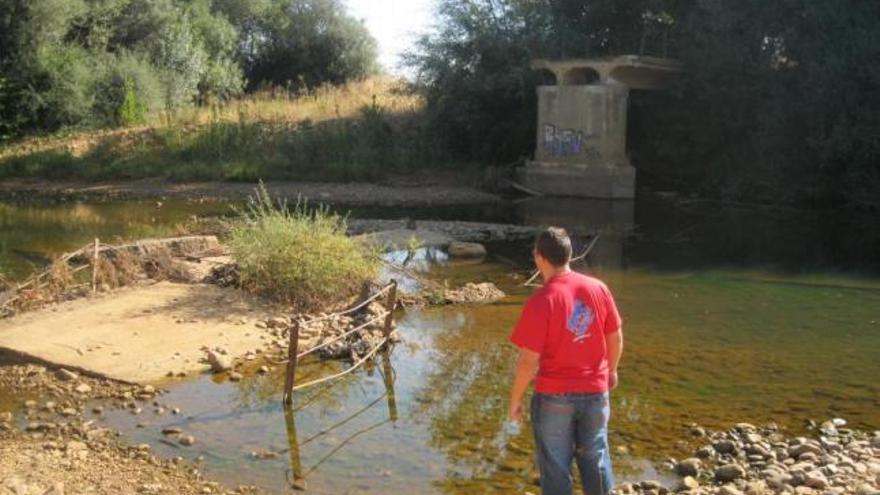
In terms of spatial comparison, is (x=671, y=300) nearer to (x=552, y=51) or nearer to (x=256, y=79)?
(x=552, y=51)

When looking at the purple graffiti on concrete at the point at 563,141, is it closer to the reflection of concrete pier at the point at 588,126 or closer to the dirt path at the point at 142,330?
the reflection of concrete pier at the point at 588,126

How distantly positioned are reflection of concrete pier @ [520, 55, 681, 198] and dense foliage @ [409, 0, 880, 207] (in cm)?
180

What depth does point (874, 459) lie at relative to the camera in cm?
731

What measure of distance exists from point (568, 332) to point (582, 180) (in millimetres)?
26794

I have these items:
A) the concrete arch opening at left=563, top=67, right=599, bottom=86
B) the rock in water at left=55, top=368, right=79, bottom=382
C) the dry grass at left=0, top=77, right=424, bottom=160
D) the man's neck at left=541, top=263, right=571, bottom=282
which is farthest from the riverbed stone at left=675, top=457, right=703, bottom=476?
the dry grass at left=0, top=77, right=424, bottom=160

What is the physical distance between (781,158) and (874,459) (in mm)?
23743

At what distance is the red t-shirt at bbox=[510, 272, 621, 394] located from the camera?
5094mm

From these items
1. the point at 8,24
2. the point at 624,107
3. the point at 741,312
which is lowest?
the point at 741,312

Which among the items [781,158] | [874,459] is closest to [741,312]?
[874,459]

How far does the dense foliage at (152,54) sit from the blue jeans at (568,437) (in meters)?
36.7

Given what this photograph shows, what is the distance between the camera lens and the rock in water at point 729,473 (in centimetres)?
703

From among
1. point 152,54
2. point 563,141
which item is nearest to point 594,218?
point 563,141

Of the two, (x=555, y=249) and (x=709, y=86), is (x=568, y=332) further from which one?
(x=709, y=86)

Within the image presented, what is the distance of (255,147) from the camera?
36.2m
